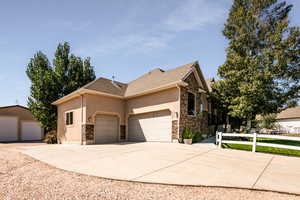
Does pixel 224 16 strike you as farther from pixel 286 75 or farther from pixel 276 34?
pixel 286 75

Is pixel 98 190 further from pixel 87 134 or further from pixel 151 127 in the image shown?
pixel 87 134

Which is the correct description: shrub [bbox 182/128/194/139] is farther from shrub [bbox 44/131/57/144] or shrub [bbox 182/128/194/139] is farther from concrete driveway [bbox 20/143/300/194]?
shrub [bbox 44/131/57/144]

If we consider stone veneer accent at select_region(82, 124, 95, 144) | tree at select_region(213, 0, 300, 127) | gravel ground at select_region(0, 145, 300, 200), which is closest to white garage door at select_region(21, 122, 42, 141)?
stone veneer accent at select_region(82, 124, 95, 144)

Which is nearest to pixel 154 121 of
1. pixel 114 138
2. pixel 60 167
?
pixel 114 138

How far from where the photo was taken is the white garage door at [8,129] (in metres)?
22.1

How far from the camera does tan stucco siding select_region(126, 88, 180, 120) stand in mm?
11972

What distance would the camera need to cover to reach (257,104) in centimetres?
1340

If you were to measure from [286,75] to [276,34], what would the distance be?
3335 mm

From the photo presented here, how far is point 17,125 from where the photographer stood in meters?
23.4

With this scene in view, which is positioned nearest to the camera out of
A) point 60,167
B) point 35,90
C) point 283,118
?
point 60,167

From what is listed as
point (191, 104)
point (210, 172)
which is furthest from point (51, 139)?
point (210, 172)

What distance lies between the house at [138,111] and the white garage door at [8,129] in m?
12.0

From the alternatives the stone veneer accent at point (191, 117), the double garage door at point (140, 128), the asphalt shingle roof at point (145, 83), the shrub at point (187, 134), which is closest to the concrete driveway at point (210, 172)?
the shrub at point (187, 134)

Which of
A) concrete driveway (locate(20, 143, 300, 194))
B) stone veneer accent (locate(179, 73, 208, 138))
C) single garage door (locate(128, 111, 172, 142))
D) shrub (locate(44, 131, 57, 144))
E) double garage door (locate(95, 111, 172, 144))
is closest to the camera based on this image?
concrete driveway (locate(20, 143, 300, 194))
